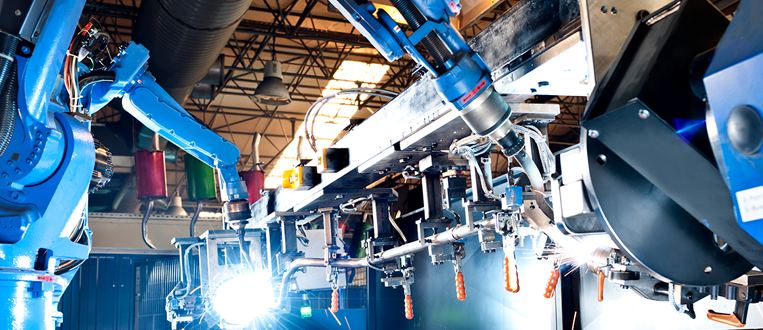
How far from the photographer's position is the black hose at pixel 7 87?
2.52 metres

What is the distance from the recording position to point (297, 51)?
14.9 meters

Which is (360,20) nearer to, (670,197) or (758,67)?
(670,197)

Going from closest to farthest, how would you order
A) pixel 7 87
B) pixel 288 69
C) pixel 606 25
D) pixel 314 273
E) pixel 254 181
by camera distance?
pixel 606 25 < pixel 7 87 < pixel 314 273 < pixel 254 181 < pixel 288 69

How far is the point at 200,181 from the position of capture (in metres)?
A: 10.4

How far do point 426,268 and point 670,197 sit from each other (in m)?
7.56

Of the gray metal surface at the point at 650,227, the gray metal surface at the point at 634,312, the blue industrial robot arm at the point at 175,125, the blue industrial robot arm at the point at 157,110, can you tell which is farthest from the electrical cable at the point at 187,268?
the gray metal surface at the point at 650,227

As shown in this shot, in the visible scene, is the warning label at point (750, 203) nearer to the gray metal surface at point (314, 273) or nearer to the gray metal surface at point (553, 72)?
the gray metal surface at point (553, 72)

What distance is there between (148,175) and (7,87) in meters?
7.45

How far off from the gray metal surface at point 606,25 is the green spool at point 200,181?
955 cm

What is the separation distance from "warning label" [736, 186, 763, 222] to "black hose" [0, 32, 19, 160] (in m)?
2.73

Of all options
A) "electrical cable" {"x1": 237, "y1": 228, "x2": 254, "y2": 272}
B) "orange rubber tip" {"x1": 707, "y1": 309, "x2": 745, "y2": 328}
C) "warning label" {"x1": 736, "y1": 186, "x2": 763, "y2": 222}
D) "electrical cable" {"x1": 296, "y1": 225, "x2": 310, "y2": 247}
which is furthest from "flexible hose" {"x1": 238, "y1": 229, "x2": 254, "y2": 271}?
"warning label" {"x1": 736, "y1": 186, "x2": 763, "y2": 222}

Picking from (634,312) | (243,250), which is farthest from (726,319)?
(243,250)

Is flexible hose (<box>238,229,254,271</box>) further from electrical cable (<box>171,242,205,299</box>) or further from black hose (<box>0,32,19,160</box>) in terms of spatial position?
black hose (<box>0,32,19,160</box>)

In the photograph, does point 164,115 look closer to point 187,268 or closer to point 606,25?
point 187,268
